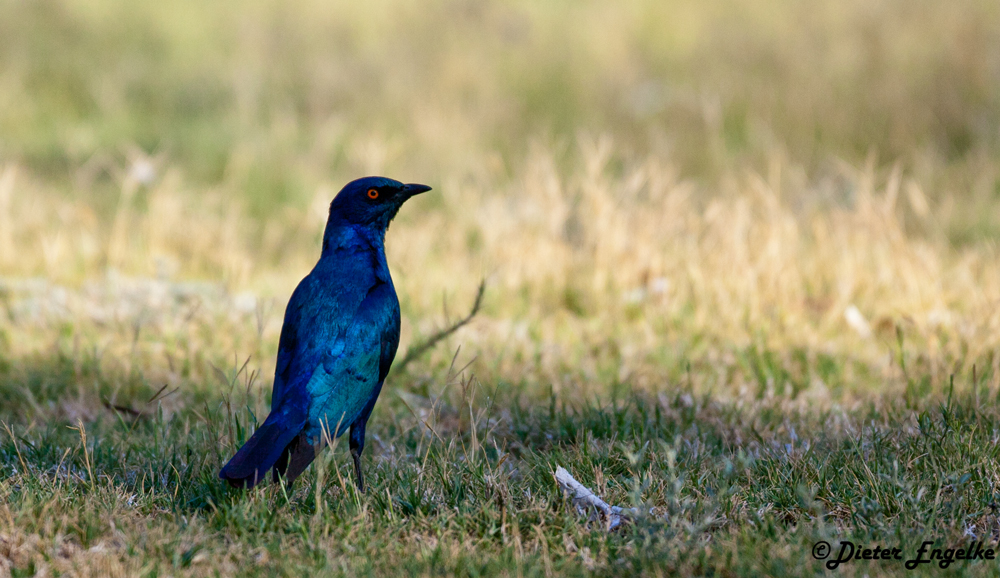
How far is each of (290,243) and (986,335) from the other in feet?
14.6

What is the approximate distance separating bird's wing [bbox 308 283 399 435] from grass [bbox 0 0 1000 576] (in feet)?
0.80

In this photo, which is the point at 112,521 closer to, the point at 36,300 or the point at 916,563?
the point at 916,563

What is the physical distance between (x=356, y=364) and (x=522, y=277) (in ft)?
8.92

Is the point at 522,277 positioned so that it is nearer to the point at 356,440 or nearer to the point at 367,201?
the point at 367,201

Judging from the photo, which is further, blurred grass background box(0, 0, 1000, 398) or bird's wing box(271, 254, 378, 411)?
blurred grass background box(0, 0, 1000, 398)

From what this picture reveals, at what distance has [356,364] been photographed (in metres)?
3.09

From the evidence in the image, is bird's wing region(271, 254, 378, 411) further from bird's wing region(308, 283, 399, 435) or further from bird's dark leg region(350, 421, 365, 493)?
bird's dark leg region(350, 421, 365, 493)

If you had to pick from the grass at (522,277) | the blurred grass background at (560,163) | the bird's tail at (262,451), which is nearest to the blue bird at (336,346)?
the bird's tail at (262,451)

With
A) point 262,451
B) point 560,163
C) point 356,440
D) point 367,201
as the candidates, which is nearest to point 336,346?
point 356,440

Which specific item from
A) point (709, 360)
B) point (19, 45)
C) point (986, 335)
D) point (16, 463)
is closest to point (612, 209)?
point (709, 360)

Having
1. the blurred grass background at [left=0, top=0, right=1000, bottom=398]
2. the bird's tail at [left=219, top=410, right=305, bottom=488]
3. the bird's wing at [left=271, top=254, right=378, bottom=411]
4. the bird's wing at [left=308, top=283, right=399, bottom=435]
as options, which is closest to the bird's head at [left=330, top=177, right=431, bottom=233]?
the bird's wing at [left=271, top=254, right=378, bottom=411]

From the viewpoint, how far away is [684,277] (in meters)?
5.60

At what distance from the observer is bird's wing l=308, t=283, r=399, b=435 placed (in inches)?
118

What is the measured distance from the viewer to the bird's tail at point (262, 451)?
2662 millimetres
